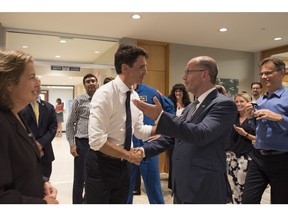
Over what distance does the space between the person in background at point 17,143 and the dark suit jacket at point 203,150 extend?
657mm

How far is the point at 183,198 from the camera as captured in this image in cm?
159

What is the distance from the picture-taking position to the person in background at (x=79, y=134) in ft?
10.8

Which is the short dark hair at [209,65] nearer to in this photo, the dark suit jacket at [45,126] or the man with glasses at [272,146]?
the man with glasses at [272,146]

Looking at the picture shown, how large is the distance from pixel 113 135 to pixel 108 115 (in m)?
0.14

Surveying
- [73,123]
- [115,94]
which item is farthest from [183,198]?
[73,123]

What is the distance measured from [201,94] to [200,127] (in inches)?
13.1

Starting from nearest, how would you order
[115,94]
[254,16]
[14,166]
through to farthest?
[14,166] < [115,94] < [254,16]

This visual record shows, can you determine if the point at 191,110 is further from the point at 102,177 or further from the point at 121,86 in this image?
the point at 102,177

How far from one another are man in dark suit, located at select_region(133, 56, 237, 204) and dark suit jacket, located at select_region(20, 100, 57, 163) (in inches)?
66.8

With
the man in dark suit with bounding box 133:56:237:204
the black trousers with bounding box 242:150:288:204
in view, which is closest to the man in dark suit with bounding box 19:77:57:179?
the man in dark suit with bounding box 133:56:237:204

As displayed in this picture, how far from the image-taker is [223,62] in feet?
20.1

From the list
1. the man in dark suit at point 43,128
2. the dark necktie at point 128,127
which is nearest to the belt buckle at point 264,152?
the dark necktie at point 128,127

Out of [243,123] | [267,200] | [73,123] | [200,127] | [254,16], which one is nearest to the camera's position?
[200,127]

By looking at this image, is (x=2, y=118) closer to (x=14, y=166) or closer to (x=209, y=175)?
(x=14, y=166)
